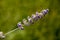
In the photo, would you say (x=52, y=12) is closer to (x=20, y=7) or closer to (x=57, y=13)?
(x=57, y=13)

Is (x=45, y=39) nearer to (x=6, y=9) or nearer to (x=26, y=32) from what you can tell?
(x=26, y=32)

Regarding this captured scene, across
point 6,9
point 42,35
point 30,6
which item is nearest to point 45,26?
point 42,35

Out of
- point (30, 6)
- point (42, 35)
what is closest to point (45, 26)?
point (42, 35)

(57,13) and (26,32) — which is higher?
(57,13)

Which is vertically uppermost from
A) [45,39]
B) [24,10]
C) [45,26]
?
[24,10]

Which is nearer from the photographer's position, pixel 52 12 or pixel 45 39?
pixel 45 39

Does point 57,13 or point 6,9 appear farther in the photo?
point 57,13
